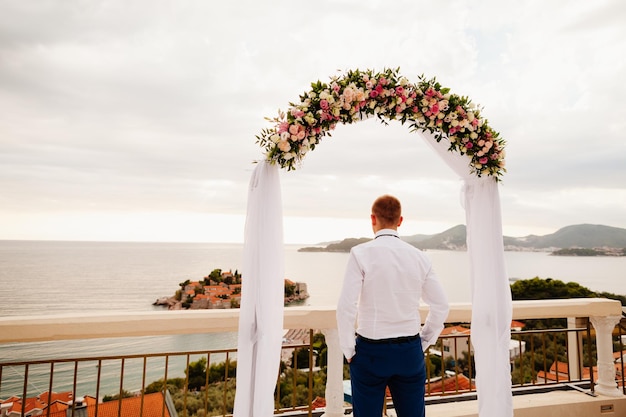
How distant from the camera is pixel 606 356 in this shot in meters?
3.53

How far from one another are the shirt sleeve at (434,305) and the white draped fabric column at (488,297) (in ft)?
2.85

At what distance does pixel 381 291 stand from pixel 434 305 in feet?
1.50

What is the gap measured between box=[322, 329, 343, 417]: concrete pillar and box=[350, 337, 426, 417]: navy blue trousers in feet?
2.73

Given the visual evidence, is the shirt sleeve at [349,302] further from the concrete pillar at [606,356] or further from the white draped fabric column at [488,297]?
the concrete pillar at [606,356]

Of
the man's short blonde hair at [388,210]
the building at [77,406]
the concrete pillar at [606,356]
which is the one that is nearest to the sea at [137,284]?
the building at [77,406]

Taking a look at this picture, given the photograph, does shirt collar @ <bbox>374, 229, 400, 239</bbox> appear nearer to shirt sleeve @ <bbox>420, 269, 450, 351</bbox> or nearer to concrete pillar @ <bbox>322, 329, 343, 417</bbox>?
shirt sleeve @ <bbox>420, 269, 450, 351</bbox>

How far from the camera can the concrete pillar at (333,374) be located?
2889mm

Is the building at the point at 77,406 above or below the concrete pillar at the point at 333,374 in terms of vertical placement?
below

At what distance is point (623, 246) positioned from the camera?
67.6 feet

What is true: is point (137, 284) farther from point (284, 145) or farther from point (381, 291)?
point (381, 291)

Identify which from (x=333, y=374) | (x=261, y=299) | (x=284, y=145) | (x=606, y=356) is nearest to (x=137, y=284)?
(x=333, y=374)

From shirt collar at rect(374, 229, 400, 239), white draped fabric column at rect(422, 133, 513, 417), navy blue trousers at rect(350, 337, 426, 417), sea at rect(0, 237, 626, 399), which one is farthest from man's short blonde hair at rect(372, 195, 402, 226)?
sea at rect(0, 237, 626, 399)

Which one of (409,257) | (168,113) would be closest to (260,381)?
(409,257)

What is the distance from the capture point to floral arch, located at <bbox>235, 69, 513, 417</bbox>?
2529mm
